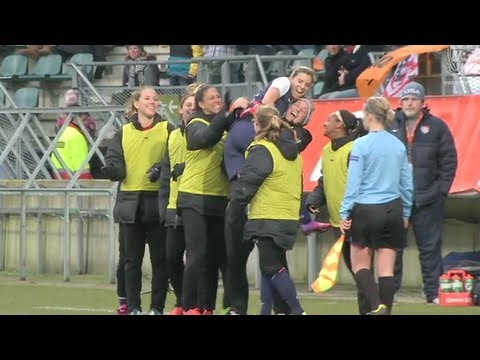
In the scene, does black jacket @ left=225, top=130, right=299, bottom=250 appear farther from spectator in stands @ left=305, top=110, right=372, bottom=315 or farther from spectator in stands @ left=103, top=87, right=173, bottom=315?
spectator in stands @ left=103, top=87, right=173, bottom=315

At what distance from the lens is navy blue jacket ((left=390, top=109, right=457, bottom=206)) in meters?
14.7

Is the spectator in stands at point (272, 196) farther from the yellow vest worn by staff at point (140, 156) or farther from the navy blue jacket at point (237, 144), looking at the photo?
the yellow vest worn by staff at point (140, 156)

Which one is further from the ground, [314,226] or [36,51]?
[36,51]

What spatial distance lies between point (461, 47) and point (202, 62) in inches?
115

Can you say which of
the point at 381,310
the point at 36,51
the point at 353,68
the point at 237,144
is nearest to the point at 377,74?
the point at 353,68

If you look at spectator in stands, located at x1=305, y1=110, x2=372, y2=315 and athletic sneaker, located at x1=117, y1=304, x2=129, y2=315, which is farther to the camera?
athletic sneaker, located at x1=117, y1=304, x2=129, y2=315

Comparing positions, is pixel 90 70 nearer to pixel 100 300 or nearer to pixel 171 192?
pixel 100 300

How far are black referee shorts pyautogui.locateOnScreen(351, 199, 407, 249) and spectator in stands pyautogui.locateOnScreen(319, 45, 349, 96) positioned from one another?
7347 millimetres

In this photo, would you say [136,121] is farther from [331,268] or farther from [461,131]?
[461,131]

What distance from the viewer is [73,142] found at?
18984mm

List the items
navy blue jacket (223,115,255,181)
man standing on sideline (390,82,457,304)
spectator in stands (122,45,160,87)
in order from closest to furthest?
navy blue jacket (223,115,255,181) → man standing on sideline (390,82,457,304) → spectator in stands (122,45,160,87)

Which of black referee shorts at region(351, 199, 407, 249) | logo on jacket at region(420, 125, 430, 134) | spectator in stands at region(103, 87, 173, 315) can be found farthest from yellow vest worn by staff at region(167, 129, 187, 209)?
logo on jacket at region(420, 125, 430, 134)

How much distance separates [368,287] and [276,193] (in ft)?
3.32
